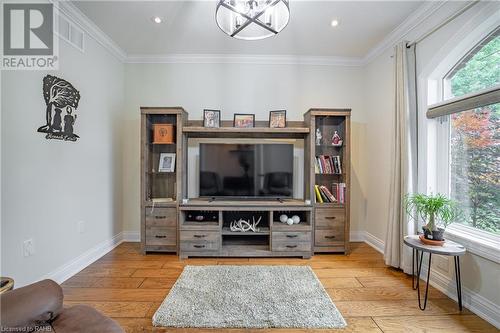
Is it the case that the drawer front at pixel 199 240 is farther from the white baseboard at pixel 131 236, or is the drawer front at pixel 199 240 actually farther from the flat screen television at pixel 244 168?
the white baseboard at pixel 131 236

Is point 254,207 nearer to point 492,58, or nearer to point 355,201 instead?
point 355,201

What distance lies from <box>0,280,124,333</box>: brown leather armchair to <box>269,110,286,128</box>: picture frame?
2.73 m

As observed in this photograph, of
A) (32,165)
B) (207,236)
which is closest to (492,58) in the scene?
(207,236)

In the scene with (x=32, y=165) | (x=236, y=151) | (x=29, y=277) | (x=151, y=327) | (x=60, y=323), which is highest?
(x=236, y=151)

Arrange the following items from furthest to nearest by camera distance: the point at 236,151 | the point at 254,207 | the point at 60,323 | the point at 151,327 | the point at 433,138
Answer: the point at 236,151 → the point at 254,207 → the point at 433,138 → the point at 151,327 → the point at 60,323

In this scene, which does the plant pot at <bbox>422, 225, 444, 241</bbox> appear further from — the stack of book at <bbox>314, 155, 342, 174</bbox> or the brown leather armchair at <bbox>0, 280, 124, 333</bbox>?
the brown leather armchair at <bbox>0, 280, 124, 333</bbox>

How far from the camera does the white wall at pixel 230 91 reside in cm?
337

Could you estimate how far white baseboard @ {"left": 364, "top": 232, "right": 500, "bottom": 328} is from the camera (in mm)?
1709

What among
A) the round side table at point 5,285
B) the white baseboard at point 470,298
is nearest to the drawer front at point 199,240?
the round side table at point 5,285

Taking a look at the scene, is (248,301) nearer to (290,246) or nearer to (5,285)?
(290,246)

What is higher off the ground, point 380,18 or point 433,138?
point 380,18

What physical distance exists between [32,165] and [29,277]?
0.92 m

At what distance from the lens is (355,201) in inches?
136

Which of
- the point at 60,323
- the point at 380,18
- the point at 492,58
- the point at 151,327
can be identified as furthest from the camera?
the point at 380,18
